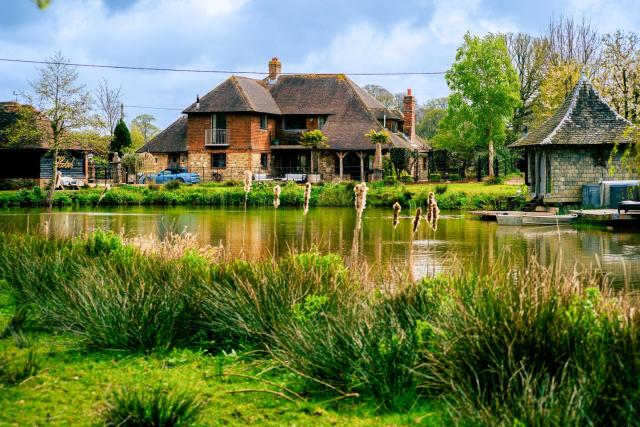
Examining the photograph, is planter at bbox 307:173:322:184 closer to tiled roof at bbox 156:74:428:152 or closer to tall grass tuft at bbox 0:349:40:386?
tiled roof at bbox 156:74:428:152

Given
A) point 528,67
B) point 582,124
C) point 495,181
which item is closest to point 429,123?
point 528,67

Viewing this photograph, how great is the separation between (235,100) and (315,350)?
4623 cm

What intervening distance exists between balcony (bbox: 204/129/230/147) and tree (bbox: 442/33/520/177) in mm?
15380

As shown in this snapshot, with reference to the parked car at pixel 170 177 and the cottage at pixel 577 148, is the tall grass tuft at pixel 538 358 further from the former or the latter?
the parked car at pixel 170 177

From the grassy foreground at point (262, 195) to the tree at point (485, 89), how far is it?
5.78 meters

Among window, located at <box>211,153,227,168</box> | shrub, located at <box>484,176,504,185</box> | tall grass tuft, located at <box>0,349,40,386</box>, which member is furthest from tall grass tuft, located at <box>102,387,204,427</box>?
window, located at <box>211,153,227,168</box>

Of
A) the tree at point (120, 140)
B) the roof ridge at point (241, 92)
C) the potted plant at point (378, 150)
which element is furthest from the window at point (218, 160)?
the potted plant at point (378, 150)

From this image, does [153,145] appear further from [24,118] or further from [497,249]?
[497,249]

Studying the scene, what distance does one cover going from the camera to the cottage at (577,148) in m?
31.2

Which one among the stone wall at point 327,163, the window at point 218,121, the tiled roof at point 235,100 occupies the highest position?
the tiled roof at point 235,100

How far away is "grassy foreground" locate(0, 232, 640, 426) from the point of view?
5.16m

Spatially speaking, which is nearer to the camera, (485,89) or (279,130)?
(485,89)

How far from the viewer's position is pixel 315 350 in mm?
6250

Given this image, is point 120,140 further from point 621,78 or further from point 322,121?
point 621,78
